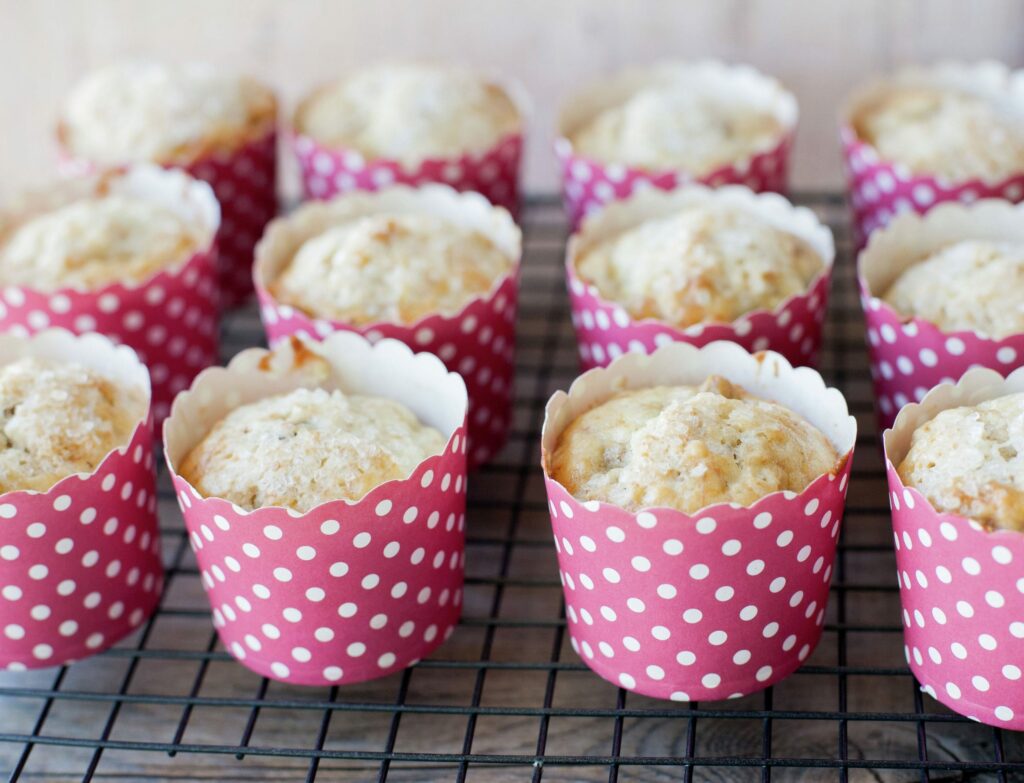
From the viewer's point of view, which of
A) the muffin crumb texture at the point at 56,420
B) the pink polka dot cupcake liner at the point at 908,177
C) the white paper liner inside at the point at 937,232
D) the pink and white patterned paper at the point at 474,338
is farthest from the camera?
the pink polka dot cupcake liner at the point at 908,177

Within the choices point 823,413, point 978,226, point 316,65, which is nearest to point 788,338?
point 823,413

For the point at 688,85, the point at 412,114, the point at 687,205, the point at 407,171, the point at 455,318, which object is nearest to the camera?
the point at 455,318

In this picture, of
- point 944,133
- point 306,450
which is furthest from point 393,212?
point 944,133

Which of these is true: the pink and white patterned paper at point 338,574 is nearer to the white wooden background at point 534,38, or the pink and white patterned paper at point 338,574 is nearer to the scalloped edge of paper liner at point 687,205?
the scalloped edge of paper liner at point 687,205

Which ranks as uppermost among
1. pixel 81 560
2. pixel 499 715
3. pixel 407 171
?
pixel 407 171

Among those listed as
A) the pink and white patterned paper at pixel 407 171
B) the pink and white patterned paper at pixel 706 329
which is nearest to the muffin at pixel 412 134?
the pink and white patterned paper at pixel 407 171

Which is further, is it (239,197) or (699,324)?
(239,197)

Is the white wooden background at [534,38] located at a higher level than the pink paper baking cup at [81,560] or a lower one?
higher

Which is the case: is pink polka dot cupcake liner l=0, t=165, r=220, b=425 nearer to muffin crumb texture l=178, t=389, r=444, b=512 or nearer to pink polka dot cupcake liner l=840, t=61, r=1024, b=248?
muffin crumb texture l=178, t=389, r=444, b=512

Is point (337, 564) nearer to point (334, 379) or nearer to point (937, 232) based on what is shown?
point (334, 379)
